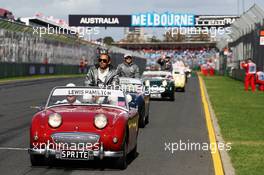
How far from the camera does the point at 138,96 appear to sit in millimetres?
15195

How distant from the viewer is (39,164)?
30.6 feet

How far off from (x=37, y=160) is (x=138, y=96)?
6150 mm

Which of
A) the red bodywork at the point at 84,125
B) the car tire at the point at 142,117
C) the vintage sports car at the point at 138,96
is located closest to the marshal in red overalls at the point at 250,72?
the vintage sports car at the point at 138,96

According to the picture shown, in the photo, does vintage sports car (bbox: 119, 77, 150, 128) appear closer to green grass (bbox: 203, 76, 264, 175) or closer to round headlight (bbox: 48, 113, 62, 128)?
green grass (bbox: 203, 76, 264, 175)

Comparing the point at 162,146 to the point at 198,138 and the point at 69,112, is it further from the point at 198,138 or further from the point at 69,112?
the point at 69,112

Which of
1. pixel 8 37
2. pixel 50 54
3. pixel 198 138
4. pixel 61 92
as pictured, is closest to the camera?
pixel 61 92

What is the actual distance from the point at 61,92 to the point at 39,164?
1.46 m

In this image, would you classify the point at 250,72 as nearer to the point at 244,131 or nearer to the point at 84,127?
the point at 244,131

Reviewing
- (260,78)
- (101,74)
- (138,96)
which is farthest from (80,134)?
(260,78)

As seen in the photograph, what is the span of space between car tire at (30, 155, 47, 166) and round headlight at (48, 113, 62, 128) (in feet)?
1.72

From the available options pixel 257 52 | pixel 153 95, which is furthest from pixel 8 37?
pixel 153 95

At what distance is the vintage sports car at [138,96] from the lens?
590 inches

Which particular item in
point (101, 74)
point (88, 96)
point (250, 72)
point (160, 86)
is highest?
point (101, 74)

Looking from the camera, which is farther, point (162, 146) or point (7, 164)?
point (162, 146)
